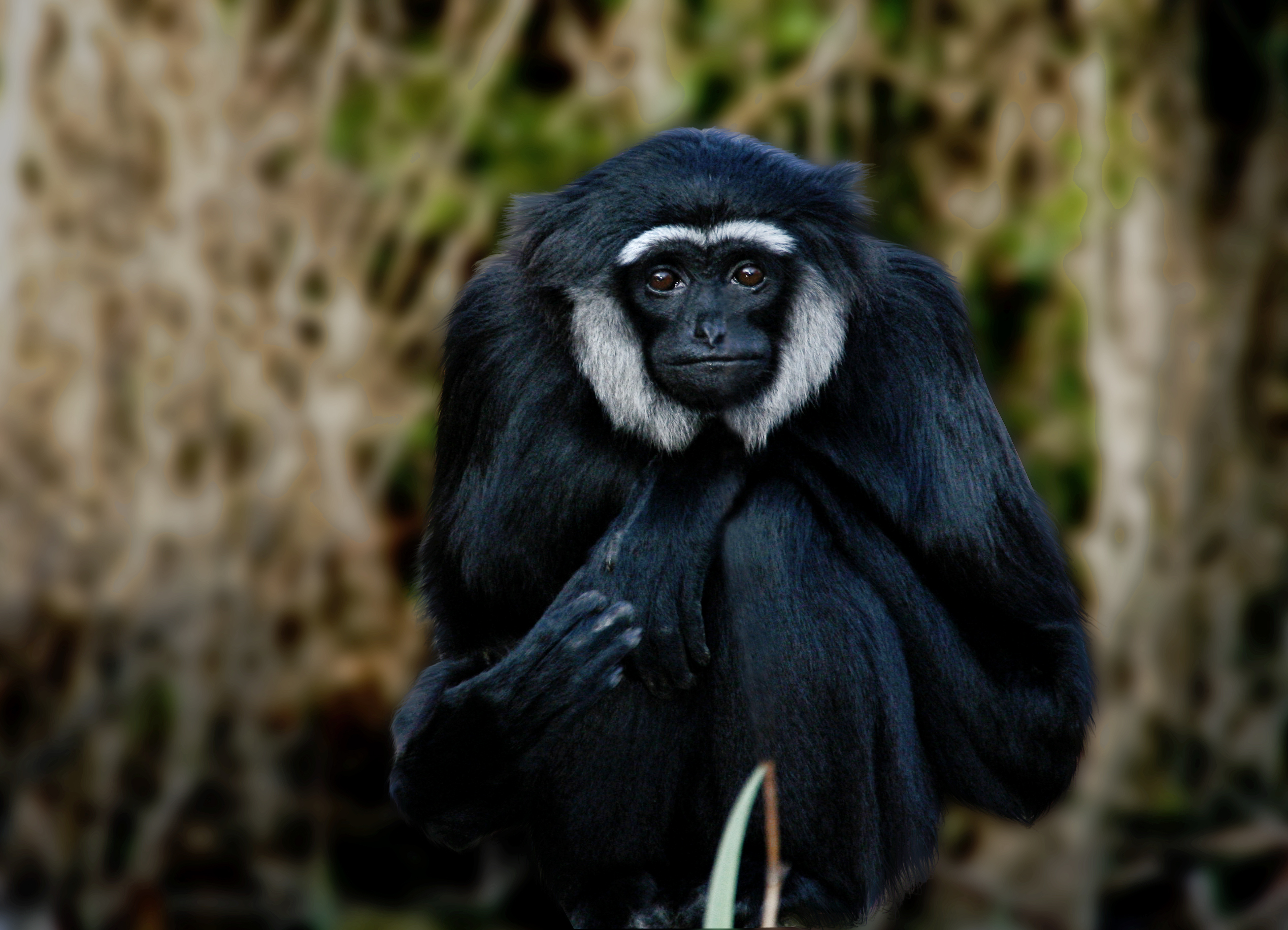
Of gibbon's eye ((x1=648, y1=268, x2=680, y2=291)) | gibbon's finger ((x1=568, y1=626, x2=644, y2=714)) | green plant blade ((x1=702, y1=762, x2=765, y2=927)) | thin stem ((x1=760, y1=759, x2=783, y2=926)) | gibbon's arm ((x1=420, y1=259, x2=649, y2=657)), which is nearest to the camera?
green plant blade ((x1=702, y1=762, x2=765, y2=927))

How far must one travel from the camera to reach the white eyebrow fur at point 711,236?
238cm

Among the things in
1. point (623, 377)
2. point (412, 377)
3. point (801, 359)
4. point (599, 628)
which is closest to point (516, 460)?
point (623, 377)

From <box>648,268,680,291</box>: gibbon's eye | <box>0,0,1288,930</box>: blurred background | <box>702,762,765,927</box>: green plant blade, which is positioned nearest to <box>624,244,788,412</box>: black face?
<box>648,268,680,291</box>: gibbon's eye

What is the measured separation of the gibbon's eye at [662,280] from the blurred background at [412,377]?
259cm

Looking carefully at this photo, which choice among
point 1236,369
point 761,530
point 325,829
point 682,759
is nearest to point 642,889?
point 682,759

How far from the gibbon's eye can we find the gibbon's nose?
11cm

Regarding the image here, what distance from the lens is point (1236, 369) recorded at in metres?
5.07

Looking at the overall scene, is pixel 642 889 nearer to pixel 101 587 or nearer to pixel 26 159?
pixel 101 587

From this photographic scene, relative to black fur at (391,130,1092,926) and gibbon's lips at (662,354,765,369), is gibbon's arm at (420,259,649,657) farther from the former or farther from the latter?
gibbon's lips at (662,354,765,369)

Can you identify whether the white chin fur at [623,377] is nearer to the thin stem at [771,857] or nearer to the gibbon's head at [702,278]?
the gibbon's head at [702,278]

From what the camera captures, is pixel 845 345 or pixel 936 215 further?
pixel 936 215

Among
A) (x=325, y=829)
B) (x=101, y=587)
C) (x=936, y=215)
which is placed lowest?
(x=325, y=829)

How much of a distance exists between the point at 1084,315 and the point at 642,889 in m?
3.11

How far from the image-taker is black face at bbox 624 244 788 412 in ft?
7.80
